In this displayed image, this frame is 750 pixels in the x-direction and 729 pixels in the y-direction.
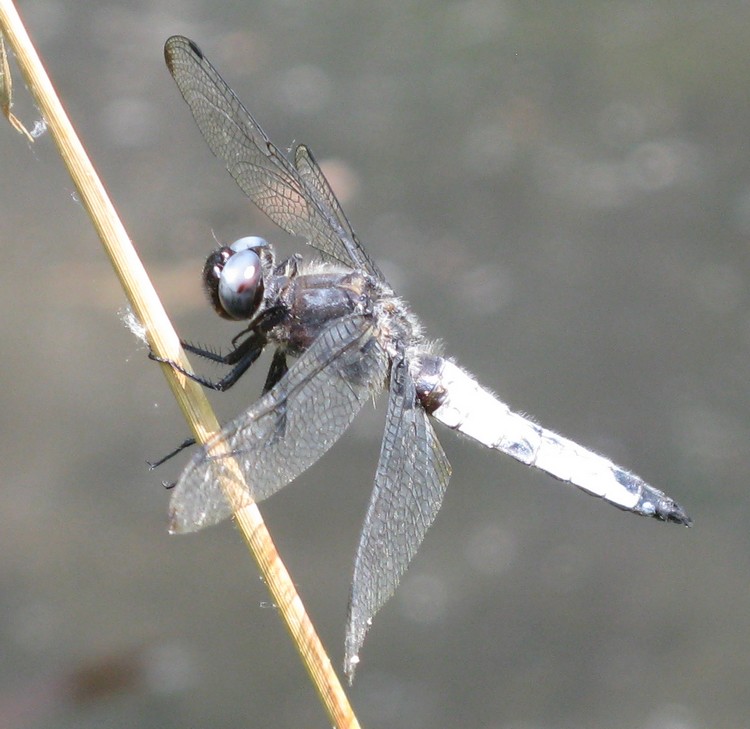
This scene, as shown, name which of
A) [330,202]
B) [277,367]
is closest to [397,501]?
[277,367]

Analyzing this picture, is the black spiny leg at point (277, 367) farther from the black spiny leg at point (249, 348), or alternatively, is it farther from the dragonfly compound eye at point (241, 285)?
the dragonfly compound eye at point (241, 285)

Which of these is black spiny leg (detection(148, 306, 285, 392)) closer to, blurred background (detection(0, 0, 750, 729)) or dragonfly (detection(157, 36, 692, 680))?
dragonfly (detection(157, 36, 692, 680))

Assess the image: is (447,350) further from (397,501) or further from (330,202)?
(397,501)

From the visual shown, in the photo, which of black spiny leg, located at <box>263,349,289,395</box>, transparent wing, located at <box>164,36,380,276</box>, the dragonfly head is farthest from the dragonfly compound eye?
transparent wing, located at <box>164,36,380,276</box>

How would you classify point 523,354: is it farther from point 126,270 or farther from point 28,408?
point 126,270

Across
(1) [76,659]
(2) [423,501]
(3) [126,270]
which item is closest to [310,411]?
(2) [423,501]

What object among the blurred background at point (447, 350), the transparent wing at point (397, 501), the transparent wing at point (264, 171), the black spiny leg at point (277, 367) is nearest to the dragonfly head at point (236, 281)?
the black spiny leg at point (277, 367)

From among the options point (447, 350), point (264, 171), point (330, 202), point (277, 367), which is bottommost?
point (447, 350)
